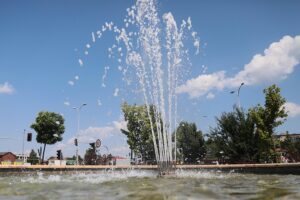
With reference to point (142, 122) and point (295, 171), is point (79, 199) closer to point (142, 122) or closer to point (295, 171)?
point (295, 171)

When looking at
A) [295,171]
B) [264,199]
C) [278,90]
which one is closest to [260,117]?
[278,90]

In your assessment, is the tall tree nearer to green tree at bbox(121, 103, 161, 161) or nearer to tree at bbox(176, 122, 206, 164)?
green tree at bbox(121, 103, 161, 161)

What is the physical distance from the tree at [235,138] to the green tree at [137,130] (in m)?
17.9

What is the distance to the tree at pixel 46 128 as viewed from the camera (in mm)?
55312

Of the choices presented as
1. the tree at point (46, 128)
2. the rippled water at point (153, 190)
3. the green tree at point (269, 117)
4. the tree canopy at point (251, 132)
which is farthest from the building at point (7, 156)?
the rippled water at point (153, 190)

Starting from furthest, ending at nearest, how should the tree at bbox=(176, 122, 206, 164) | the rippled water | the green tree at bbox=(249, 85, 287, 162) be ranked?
the tree at bbox=(176, 122, 206, 164), the green tree at bbox=(249, 85, 287, 162), the rippled water

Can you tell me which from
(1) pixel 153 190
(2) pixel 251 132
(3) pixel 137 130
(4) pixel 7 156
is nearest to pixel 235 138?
(2) pixel 251 132

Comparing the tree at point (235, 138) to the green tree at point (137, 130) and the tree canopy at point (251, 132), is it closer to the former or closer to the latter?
the tree canopy at point (251, 132)

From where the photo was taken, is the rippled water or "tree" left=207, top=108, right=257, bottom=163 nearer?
the rippled water

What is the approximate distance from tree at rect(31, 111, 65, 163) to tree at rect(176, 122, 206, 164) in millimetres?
24038

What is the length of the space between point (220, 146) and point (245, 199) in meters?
33.0

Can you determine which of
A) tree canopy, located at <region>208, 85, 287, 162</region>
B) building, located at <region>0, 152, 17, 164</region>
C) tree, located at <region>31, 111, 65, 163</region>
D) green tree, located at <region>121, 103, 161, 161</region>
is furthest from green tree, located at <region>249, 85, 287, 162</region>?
building, located at <region>0, 152, 17, 164</region>

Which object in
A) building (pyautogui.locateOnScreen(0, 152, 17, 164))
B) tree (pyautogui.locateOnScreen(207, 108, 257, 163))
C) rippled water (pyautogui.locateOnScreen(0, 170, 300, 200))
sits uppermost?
building (pyautogui.locateOnScreen(0, 152, 17, 164))

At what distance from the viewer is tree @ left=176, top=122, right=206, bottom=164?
70.9m
